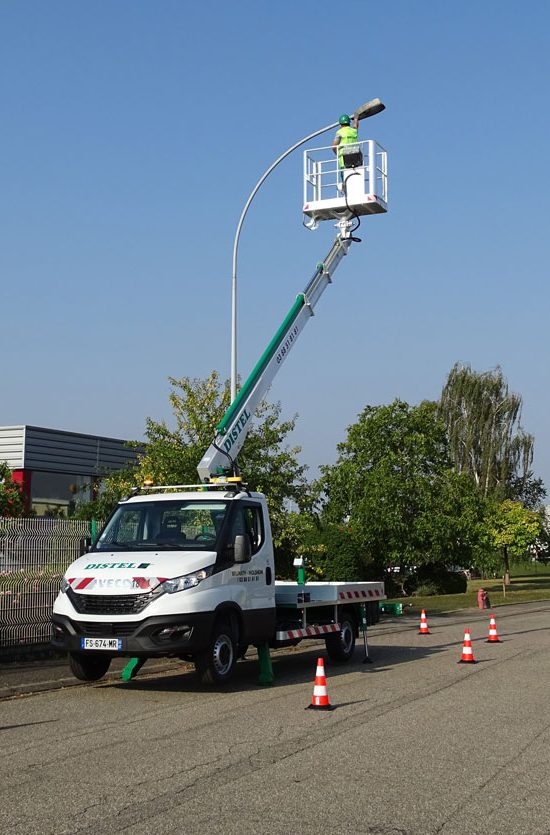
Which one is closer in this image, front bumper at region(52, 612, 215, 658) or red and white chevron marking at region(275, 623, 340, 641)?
front bumper at region(52, 612, 215, 658)

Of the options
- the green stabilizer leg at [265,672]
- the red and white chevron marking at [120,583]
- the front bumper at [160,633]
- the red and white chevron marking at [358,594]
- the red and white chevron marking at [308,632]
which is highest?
the red and white chevron marking at [120,583]

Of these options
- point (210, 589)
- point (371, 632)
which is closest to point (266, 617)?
point (210, 589)

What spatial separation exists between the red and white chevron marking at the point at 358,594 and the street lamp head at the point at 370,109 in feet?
30.8

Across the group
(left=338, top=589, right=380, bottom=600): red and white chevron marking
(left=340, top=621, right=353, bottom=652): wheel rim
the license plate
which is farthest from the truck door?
(left=340, top=621, right=353, bottom=652): wheel rim

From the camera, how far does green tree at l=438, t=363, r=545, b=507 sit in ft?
228

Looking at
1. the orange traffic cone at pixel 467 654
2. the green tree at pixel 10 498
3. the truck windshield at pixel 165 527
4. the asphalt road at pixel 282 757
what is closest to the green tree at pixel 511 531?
the green tree at pixel 10 498

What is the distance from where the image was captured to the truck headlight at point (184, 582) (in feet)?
39.6

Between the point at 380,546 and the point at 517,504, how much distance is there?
77.2 feet

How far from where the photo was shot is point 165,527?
13.5 metres

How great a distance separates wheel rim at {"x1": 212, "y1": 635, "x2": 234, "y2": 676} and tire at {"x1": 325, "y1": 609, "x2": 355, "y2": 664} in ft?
10.6

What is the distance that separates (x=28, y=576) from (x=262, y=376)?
215 inches

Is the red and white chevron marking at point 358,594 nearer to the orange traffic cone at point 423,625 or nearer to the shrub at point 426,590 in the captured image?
the orange traffic cone at point 423,625

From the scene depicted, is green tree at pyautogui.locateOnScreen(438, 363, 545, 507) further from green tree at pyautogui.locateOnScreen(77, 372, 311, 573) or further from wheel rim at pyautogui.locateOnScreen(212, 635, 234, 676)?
wheel rim at pyautogui.locateOnScreen(212, 635, 234, 676)

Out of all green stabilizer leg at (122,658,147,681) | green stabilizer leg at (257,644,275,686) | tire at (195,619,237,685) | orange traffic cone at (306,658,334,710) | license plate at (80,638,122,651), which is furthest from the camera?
green stabilizer leg at (122,658,147,681)
